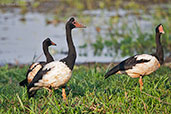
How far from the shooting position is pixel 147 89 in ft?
18.4

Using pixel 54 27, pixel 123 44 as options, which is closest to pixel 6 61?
pixel 123 44

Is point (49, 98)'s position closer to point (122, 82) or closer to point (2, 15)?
point (122, 82)

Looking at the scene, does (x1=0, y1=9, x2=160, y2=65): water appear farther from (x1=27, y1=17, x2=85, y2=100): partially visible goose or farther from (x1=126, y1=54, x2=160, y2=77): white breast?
(x1=27, y1=17, x2=85, y2=100): partially visible goose

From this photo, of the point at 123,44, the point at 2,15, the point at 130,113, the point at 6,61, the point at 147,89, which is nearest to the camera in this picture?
the point at 130,113

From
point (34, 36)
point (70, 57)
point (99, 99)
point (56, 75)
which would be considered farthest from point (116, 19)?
point (56, 75)

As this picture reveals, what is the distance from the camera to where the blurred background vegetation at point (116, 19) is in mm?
10891

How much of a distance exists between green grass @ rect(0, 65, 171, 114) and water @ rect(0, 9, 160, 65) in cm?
411

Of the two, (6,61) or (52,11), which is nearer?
(6,61)

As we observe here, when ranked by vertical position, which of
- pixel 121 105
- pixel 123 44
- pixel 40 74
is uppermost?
pixel 40 74

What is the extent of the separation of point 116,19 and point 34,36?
339cm

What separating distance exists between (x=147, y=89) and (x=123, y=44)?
5.45m

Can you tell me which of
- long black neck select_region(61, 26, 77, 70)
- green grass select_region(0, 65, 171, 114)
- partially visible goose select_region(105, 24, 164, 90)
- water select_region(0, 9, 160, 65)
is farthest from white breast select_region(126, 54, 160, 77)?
water select_region(0, 9, 160, 65)

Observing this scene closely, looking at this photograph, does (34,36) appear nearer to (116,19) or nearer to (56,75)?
(116,19)

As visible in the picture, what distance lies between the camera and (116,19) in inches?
551
